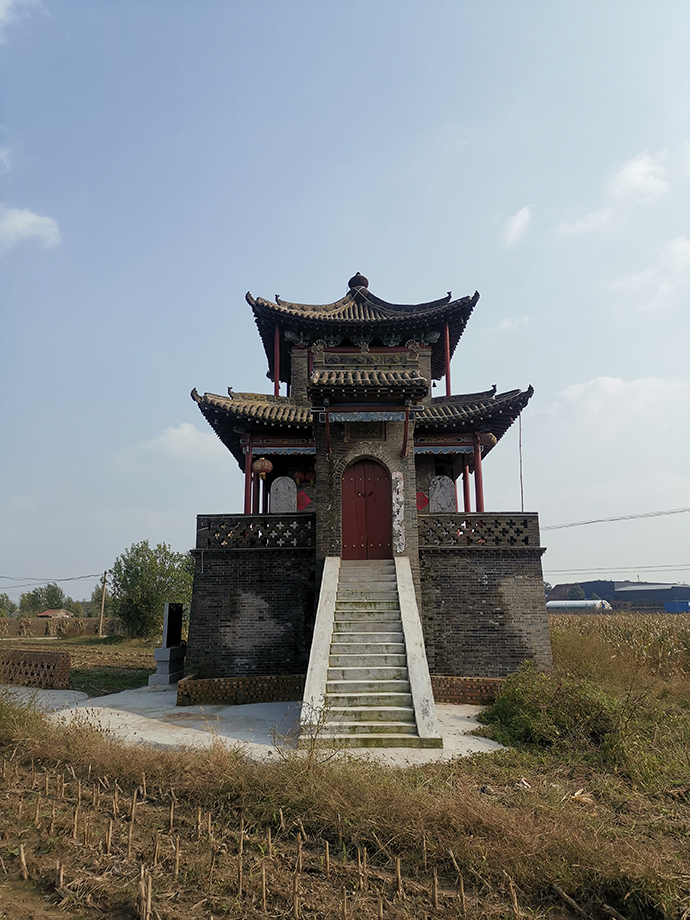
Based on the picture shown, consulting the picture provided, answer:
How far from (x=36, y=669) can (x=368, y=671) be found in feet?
27.3

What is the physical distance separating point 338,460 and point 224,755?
693 cm

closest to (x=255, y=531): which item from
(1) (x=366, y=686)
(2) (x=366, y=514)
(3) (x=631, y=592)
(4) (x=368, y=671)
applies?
(2) (x=366, y=514)

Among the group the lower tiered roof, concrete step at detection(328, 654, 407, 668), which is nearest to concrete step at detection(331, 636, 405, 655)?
concrete step at detection(328, 654, 407, 668)

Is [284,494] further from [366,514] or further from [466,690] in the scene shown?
[466,690]

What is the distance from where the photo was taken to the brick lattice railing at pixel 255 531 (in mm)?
12416

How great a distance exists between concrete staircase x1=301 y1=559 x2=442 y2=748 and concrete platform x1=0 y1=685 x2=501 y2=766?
36 cm

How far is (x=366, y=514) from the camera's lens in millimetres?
12344

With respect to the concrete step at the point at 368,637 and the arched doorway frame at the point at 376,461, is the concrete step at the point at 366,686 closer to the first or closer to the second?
the concrete step at the point at 368,637

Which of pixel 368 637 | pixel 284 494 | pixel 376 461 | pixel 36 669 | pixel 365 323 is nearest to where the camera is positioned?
pixel 368 637

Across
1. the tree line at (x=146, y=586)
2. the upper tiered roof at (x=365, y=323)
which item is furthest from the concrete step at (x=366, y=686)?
the tree line at (x=146, y=586)

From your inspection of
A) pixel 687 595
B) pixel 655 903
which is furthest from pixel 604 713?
pixel 687 595

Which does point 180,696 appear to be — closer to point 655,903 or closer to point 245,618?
point 245,618

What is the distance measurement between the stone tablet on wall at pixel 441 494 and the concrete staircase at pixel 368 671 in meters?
4.80

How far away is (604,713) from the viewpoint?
7.54 metres
